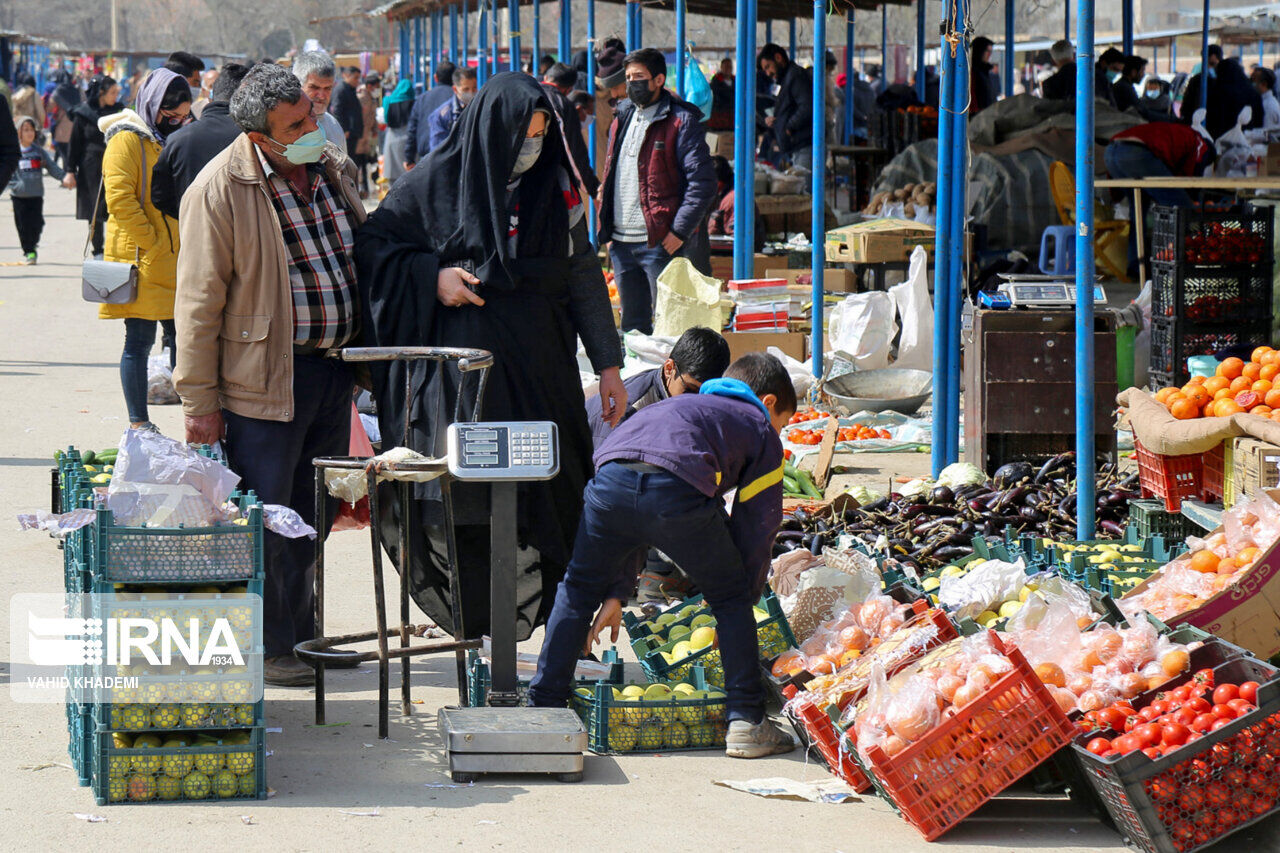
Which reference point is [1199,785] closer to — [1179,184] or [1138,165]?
[1179,184]

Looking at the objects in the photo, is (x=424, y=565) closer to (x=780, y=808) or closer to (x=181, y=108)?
(x=780, y=808)

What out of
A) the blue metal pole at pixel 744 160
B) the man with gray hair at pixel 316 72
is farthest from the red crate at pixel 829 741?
the blue metal pole at pixel 744 160

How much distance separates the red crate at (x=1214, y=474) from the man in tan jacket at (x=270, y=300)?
10.7 ft

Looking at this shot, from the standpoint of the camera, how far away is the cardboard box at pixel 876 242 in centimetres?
1220

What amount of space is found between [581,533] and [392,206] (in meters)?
1.30

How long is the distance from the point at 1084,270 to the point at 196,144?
150 inches

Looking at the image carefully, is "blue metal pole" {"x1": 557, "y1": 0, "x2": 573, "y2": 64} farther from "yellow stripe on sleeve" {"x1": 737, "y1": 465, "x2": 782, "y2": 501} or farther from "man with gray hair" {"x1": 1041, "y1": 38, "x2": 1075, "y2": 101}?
"yellow stripe on sleeve" {"x1": 737, "y1": 465, "x2": 782, "y2": 501}

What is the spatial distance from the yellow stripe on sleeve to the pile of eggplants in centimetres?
200

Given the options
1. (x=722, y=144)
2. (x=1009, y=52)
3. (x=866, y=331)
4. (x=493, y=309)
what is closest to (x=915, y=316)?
(x=866, y=331)

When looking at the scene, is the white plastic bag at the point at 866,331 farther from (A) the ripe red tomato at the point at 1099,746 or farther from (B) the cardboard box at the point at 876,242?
(A) the ripe red tomato at the point at 1099,746

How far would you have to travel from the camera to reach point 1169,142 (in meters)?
13.5

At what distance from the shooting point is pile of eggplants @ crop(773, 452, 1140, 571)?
22.0 ft

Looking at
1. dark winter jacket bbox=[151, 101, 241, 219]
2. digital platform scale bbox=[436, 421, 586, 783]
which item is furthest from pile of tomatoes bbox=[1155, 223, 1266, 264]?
digital platform scale bbox=[436, 421, 586, 783]

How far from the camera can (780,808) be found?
428cm
